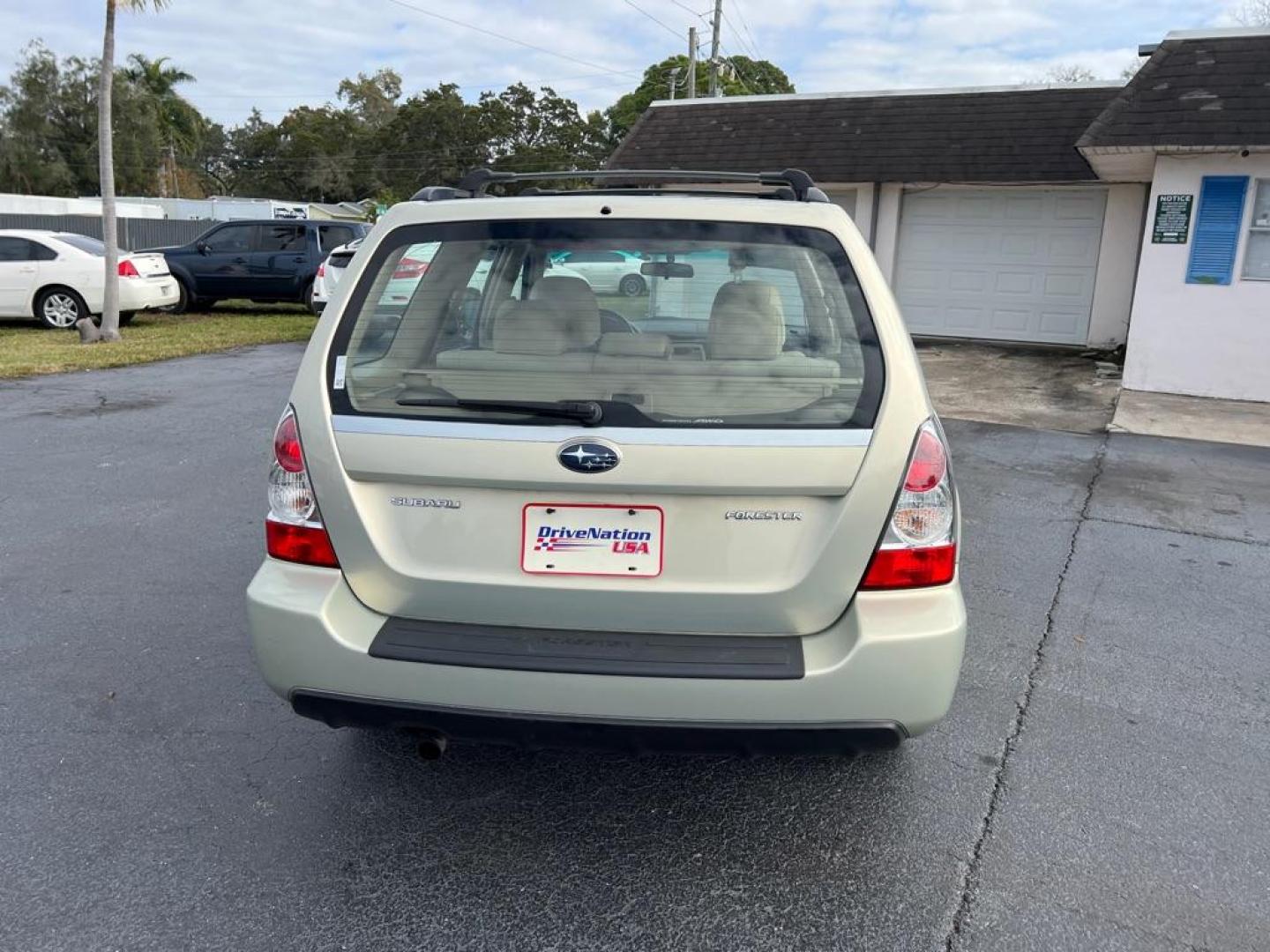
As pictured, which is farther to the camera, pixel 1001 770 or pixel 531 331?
pixel 1001 770

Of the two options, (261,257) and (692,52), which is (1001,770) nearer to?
(261,257)

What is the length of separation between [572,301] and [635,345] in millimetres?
323

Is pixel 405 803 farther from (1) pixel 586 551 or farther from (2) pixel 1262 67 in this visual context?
(2) pixel 1262 67

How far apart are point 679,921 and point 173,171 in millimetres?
63771

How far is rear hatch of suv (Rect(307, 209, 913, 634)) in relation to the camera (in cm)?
245

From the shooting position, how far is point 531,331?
2826 mm

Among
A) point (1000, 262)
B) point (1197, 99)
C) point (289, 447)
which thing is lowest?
point (289, 447)

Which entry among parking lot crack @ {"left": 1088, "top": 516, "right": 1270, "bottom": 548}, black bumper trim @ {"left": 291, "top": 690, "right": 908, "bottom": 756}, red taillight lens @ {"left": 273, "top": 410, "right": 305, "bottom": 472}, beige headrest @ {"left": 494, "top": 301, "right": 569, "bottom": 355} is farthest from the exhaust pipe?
parking lot crack @ {"left": 1088, "top": 516, "right": 1270, "bottom": 548}

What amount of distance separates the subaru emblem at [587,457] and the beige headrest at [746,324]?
1.48ft

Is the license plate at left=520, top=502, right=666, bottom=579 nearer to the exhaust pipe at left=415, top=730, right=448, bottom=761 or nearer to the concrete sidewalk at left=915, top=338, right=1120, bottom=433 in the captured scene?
the exhaust pipe at left=415, top=730, right=448, bottom=761

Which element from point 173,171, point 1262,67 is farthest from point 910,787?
point 173,171

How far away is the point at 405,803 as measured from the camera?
2.99 m

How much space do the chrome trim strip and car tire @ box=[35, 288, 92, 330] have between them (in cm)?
1487

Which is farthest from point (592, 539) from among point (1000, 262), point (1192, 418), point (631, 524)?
point (1000, 262)
